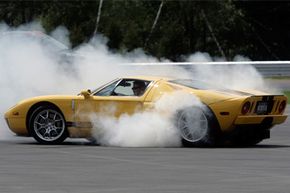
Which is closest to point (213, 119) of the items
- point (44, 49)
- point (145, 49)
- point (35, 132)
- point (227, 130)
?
point (227, 130)

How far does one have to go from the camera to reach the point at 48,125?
47.1 ft

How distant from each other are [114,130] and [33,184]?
4.61 metres

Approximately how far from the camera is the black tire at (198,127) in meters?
13.3

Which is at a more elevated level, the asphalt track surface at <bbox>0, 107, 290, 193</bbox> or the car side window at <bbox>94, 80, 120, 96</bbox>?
the car side window at <bbox>94, 80, 120, 96</bbox>

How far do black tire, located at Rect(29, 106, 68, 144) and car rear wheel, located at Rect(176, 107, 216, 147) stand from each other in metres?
1.94

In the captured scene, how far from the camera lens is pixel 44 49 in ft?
63.2

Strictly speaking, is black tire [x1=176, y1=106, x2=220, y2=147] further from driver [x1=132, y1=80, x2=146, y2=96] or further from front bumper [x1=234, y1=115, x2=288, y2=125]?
driver [x1=132, y1=80, x2=146, y2=96]

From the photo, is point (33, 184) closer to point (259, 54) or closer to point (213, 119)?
point (213, 119)

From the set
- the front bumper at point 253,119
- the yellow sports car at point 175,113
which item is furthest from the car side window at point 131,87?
the front bumper at point 253,119

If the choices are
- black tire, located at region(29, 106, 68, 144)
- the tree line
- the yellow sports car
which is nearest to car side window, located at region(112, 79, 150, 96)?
the yellow sports car

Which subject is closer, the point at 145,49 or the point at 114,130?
the point at 114,130

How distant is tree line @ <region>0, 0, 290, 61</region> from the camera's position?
39938mm

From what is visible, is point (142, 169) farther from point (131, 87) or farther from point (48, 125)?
point (48, 125)

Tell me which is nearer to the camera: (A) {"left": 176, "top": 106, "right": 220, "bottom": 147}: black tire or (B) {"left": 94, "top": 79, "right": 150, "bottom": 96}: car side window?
(A) {"left": 176, "top": 106, "right": 220, "bottom": 147}: black tire
